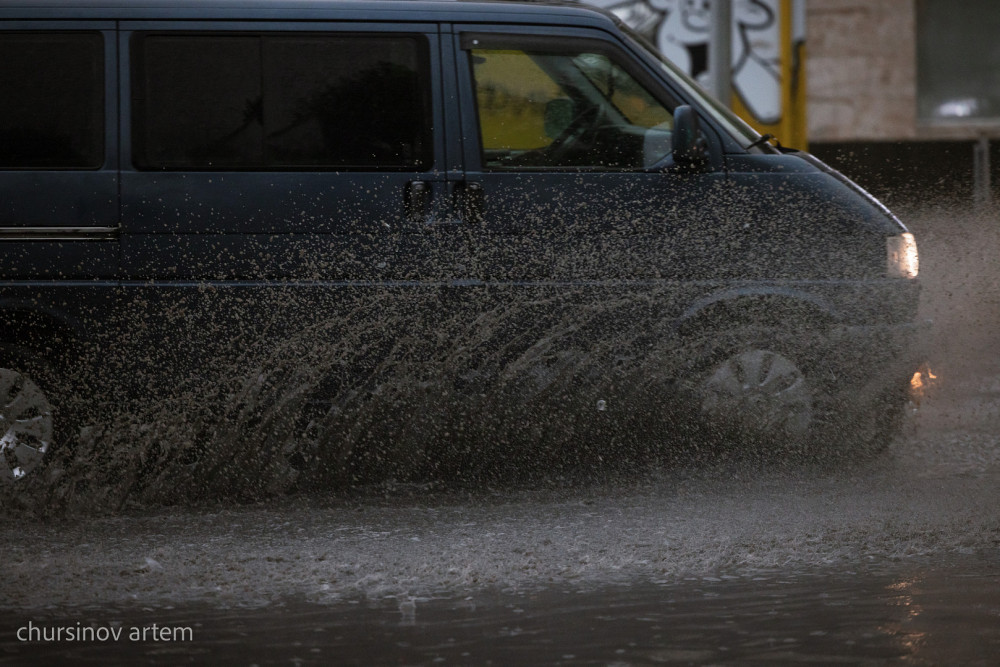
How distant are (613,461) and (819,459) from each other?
0.89m

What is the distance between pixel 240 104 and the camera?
534 cm

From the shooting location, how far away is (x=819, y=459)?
562 cm

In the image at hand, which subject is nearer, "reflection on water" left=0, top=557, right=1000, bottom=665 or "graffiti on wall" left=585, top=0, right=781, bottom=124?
"reflection on water" left=0, top=557, right=1000, bottom=665

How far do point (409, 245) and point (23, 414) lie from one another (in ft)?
5.71

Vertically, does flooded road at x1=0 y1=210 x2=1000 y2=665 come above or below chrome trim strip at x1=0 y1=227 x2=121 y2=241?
below

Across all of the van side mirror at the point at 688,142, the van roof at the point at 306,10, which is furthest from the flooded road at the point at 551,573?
the van roof at the point at 306,10

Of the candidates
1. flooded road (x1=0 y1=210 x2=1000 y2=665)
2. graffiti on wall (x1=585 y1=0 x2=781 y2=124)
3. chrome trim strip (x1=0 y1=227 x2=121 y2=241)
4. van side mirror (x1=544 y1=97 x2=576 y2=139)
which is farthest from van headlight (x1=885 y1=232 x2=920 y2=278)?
graffiti on wall (x1=585 y1=0 x2=781 y2=124)

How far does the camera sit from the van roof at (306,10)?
532 cm

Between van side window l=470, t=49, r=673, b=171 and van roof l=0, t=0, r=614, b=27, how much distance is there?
18cm

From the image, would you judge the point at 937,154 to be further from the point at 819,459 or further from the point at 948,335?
the point at 819,459

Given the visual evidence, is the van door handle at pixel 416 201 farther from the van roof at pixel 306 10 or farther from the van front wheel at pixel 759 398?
the van front wheel at pixel 759 398

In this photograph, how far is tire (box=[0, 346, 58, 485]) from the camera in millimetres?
5309

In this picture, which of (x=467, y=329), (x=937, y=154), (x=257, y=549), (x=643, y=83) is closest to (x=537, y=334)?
(x=467, y=329)

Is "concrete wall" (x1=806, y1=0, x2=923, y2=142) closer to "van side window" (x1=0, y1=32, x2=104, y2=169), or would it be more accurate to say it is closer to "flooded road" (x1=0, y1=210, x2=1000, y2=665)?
"flooded road" (x1=0, y1=210, x2=1000, y2=665)
